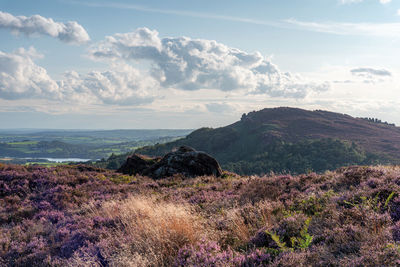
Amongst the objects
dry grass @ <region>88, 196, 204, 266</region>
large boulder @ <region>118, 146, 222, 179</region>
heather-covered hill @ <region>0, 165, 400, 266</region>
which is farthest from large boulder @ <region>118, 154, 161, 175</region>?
dry grass @ <region>88, 196, 204, 266</region>

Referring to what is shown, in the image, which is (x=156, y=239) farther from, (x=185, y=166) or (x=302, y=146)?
(x=302, y=146)

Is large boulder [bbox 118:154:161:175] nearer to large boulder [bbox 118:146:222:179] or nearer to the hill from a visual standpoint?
large boulder [bbox 118:146:222:179]

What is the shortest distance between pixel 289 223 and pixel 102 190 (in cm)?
1149

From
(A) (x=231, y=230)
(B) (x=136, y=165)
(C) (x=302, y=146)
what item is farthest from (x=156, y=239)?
(C) (x=302, y=146)

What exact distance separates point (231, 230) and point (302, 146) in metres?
143

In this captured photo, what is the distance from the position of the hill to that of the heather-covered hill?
8714 centimetres

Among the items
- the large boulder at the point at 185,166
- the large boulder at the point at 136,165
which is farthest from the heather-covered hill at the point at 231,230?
the large boulder at the point at 136,165

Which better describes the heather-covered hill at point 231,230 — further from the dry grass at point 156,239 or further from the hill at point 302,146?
the hill at point 302,146

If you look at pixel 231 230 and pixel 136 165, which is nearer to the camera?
pixel 231 230

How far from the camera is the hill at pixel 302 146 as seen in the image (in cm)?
12331

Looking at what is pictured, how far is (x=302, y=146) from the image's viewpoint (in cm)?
13788

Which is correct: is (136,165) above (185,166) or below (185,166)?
below

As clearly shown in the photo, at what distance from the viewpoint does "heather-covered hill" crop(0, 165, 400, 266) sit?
15.0ft

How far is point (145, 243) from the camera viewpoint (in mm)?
5820
